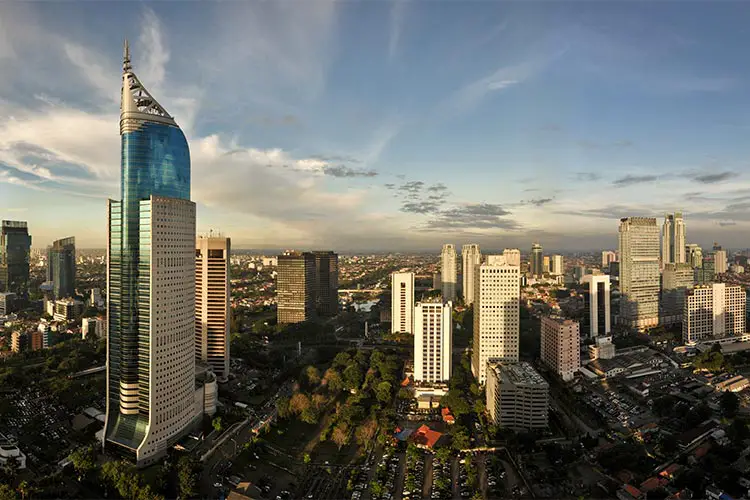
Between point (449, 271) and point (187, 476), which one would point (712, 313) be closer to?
point (449, 271)

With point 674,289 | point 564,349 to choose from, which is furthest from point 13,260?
point 674,289

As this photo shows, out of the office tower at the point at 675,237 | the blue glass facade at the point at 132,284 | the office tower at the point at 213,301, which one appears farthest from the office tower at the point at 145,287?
the office tower at the point at 675,237

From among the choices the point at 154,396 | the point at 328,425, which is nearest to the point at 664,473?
the point at 328,425

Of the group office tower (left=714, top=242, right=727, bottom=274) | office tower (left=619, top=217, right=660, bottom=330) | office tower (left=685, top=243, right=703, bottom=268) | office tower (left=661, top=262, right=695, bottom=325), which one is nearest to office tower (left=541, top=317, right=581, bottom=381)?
office tower (left=619, top=217, right=660, bottom=330)

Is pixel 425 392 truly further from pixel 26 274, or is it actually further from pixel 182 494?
pixel 26 274

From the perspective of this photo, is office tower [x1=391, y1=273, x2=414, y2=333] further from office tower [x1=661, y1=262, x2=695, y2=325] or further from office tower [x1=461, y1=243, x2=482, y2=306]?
office tower [x1=661, y1=262, x2=695, y2=325]

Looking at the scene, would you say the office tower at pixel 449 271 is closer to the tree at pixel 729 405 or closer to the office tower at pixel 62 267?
the tree at pixel 729 405
